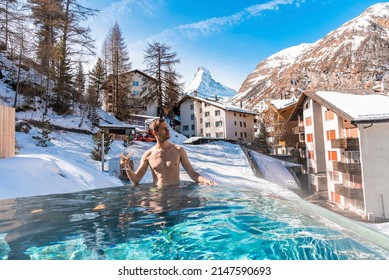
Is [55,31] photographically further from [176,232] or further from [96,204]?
[176,232]

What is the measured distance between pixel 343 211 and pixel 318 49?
11634 cm

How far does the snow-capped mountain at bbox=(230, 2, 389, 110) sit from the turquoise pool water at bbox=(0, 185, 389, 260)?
62551 mm

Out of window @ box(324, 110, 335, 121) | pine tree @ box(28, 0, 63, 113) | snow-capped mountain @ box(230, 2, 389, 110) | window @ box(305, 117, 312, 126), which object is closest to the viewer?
pine tree @ box(28, 0, 63, 113)

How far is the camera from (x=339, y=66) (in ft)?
276

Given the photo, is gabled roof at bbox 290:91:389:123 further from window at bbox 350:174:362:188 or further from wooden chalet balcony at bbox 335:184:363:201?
wooden chalet balcony at bbox 335:184:363:201

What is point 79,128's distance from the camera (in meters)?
20.9

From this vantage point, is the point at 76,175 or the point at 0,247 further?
the point at 76,175

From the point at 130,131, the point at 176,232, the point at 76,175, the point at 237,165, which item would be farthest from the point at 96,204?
the point at 130,131

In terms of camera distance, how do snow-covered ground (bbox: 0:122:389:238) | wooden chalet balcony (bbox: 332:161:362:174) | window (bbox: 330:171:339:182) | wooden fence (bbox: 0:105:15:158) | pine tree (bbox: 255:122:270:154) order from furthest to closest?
pine tree (bbox: 255:122:270:154)
window (bbox: 330:171:339:182)
wooden chalet balcony (bbox: 332:161:362:174)
wooden fence (bbox: 0:105:15:158)
snow-covered ground (bbox: 0:122:389:238)

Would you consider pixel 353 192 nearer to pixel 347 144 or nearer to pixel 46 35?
pixel 347 144

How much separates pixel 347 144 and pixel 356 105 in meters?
3.49

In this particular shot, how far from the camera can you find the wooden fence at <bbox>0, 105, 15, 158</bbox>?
717cm

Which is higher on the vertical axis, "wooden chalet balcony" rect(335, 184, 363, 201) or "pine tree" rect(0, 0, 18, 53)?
"pine tree" rect(0, 0, 18, 53)

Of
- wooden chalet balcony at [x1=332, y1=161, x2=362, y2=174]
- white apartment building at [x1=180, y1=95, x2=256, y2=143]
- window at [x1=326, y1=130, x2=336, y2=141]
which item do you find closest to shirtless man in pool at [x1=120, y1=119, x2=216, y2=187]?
wooden chalet balcony at [x1=332, y1=161, x2=362, y2=174]
